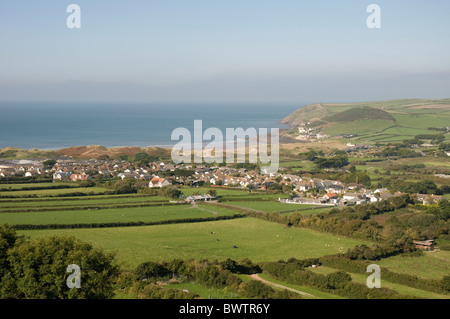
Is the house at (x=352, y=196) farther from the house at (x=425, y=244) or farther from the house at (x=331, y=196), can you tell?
the house at (x=425, y=244)

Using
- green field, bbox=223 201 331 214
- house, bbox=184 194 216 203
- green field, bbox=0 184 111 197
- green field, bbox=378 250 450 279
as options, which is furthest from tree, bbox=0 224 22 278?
green field, bbox=0 184 111 197

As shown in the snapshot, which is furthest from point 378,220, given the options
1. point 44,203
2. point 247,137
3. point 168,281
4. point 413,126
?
point 413,126

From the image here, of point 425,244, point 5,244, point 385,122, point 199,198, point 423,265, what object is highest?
point 385,122

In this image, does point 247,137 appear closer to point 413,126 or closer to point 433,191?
point 413,126

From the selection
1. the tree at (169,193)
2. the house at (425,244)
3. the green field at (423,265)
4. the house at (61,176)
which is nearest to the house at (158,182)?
the tree at (169,193)

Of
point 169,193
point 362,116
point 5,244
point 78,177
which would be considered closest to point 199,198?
point 169,193

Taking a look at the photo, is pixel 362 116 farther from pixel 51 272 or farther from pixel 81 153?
pixel 51 272
